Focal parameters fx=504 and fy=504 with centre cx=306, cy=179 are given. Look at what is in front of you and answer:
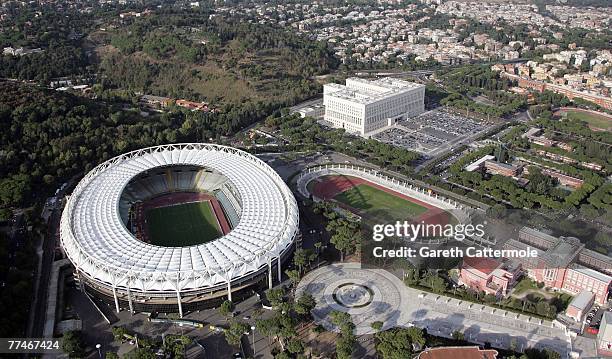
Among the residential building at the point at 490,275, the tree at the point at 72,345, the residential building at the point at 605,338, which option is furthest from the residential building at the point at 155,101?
the residential building at the point at 605,338

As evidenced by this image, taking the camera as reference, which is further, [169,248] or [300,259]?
[300,259]

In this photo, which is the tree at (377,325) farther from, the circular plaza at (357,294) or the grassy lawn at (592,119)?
the grassy lawn at (592,119)

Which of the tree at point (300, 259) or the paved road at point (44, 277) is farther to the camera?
the tree at point (300, 259)

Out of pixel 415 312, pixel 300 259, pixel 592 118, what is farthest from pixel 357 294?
pixel 592 118

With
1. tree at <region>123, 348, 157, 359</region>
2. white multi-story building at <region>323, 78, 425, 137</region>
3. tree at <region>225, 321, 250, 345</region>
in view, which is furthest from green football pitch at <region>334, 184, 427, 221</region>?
tree at <region>123, 348, 157, 359</region>

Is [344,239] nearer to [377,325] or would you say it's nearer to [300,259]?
[300,259]
